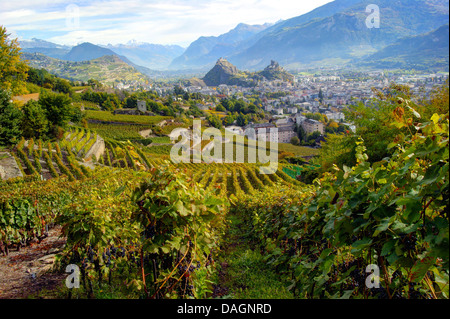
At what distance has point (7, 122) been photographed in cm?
2844

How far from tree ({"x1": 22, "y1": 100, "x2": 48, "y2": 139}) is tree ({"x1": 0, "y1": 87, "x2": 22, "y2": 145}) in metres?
5.34

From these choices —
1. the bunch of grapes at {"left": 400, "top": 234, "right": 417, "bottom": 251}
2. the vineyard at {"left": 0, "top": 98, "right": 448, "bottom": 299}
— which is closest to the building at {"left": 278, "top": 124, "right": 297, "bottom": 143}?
the vineyard at {"left": 0, "top": 98, "right": 448, "bottom": 299}

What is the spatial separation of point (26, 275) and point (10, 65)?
3026cm

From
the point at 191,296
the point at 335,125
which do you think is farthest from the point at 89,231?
the point at 335,125

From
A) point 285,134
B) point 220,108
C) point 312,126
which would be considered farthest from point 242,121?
point 312,126

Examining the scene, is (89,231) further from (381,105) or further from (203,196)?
(381,105)

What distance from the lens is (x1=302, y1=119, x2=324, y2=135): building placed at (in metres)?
102

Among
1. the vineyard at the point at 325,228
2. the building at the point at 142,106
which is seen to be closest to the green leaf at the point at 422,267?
the vineyard at the point at 325,228

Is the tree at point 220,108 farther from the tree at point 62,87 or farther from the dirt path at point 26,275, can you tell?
the dirt path at point 26,275

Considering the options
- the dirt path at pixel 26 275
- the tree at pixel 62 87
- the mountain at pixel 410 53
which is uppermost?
the mountain at pixel 410 53

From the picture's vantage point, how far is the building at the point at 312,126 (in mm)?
102062

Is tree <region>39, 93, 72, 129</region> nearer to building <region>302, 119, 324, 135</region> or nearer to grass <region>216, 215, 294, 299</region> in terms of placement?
grass <region>216, 215, 294, 299</region>

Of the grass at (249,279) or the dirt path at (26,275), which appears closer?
the grass at (249,279)

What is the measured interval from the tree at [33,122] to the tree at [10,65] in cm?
557
